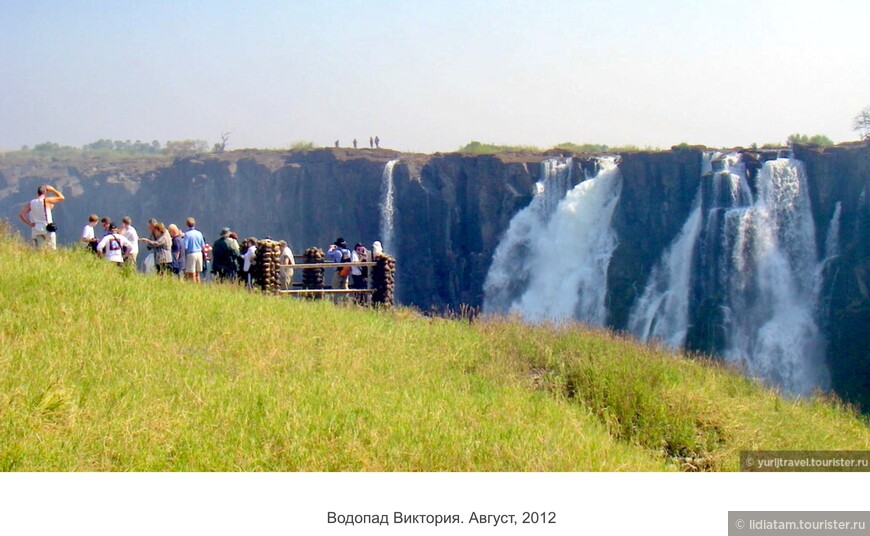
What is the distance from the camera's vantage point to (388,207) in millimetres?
51531

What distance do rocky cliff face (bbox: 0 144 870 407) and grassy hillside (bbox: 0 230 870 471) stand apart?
18897mm

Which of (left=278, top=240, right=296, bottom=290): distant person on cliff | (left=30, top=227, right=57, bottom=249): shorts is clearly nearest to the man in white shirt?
(left=30, top=227, right=57, bottom=249): shorts

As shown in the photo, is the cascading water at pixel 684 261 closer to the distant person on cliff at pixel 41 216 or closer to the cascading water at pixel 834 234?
the cascading water at pixel 834 234

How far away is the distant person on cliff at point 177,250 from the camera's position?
1733cm

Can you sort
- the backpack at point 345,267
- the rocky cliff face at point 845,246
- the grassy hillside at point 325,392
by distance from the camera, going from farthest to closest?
the rocky cliff face at point 845,246 → the backpack at point 345,267 → the grassy hillside at point 325,392

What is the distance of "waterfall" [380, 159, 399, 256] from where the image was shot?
51344mm

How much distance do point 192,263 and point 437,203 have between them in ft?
110

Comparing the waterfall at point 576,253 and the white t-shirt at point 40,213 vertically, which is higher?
the white t-shirt at point 40,213

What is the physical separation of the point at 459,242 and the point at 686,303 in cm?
1492

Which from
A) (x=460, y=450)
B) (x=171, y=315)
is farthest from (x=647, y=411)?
(x=171, y=315)

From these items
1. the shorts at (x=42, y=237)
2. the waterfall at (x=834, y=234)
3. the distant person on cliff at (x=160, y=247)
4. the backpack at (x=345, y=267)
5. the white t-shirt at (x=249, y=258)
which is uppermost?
the shorts at (x=42, y=237)

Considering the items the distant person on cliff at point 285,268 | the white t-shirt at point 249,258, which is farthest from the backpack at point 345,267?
the white t-shirt at point 249,258

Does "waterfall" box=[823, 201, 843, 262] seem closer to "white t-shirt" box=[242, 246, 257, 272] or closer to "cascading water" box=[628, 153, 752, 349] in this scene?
"cascading water" box=[628, 153, 752, 349]

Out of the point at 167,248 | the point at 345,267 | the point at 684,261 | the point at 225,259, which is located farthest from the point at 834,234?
the point at 167,248
